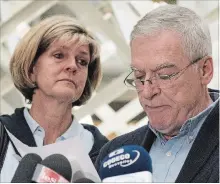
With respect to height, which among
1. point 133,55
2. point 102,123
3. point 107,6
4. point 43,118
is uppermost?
point 133,55

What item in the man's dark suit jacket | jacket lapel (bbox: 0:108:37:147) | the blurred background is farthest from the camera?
the blurred background

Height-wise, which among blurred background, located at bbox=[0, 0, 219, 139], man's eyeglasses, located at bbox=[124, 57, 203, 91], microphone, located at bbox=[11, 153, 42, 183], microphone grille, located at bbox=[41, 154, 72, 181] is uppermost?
microphone, located at bbox=[11, 153, 42, 183]

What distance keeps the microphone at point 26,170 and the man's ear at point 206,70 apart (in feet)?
0.83

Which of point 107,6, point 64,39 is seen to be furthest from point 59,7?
point 64,39

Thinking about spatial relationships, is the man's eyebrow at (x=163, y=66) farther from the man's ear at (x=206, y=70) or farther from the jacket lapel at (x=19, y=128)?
the jacket lapel at (x=19, y=128)

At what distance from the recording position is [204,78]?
1.95 feet

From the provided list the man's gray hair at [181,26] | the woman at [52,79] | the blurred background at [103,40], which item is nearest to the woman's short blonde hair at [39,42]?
the woman at [52,79]

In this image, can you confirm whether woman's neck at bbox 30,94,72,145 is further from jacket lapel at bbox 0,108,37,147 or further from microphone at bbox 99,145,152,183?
microphone at bbox 99,145,152,183

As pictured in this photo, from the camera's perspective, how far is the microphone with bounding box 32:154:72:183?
0.40 metres

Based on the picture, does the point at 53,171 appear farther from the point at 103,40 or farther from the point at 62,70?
the point at 103,40

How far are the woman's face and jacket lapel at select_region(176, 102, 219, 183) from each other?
0.97ft

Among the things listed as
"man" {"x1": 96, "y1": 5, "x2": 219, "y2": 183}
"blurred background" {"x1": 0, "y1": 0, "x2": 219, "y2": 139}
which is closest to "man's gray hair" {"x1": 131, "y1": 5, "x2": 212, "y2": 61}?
"man" {"x1": 96, "y1": 5, "x2": 219, "y2": 183}

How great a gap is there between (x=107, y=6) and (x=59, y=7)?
6.0 inches

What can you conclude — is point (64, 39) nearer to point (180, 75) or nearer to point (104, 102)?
point (180, 75)
